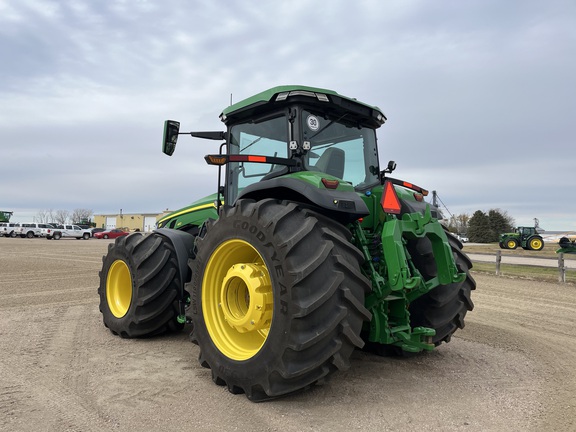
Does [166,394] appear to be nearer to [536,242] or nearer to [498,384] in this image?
[498,384]

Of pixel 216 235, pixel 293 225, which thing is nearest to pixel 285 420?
pixel 293 225

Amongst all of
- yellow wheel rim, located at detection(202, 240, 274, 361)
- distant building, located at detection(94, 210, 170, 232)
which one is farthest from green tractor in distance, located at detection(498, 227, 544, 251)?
distant building, located at detection(94, 210, 170, 232)

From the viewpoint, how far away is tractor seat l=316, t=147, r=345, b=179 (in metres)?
4.10

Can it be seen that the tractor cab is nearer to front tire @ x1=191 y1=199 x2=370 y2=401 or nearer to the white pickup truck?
front tire @ x1=191 y1=199 x2=370 y2=401

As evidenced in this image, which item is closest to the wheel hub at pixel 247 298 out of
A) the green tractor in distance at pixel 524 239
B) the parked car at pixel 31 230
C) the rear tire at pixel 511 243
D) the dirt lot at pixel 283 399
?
the dirt lot at pixel 283 399

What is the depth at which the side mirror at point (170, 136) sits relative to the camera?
4711mm

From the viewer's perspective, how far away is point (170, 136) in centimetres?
475

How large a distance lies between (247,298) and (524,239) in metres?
36.6

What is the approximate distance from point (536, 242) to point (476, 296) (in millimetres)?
29803

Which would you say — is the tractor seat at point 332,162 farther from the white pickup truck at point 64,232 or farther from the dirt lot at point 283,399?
the white pickup truck at point 64,232

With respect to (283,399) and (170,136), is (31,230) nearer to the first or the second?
(170,136)

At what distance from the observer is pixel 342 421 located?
9.14 ft

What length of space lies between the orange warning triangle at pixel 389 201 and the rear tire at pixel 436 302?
2.14 feet

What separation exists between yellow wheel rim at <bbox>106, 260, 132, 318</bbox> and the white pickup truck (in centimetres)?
4313
